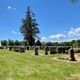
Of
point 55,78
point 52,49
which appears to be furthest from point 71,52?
point 52,49

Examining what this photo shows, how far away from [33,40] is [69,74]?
46218 mm

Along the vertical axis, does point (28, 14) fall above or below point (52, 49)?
above

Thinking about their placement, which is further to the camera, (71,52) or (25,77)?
(71,52)

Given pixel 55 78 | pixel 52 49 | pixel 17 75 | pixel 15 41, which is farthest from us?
pixel 15 41

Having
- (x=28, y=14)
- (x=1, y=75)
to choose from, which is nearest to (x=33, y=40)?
(x=28, y=14)

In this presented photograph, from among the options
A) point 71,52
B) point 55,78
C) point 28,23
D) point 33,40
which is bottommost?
point 55,78

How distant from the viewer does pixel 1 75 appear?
8.53 m

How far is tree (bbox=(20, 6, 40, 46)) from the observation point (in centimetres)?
5421

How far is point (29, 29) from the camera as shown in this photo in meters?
55.1

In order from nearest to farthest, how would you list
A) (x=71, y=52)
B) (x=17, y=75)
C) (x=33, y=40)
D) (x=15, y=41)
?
(x=17, y=75) < (x=71, y=52) < (x=33, y=40) < (x=15, y=41)

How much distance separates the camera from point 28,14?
5766 centimetres

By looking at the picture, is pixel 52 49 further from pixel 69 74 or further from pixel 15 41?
pixel 15 41

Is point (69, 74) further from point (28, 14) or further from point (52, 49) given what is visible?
point (28, 14)

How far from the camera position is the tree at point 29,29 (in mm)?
54206
